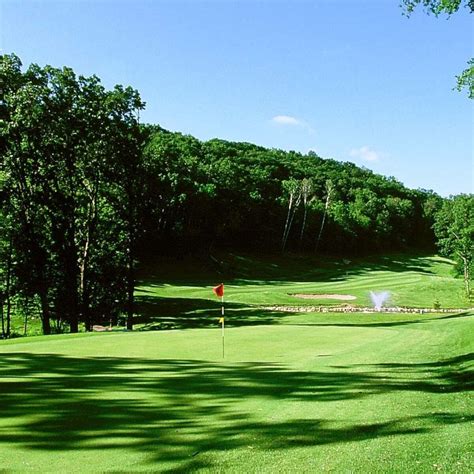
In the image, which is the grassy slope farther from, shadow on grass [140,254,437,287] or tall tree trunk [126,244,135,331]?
tall tree trunk [126,244,135,331]

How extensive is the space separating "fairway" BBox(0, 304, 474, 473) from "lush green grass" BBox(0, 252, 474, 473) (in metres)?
0.03

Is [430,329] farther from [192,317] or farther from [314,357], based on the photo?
[192,317]

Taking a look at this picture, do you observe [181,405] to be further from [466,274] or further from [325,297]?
[466,274]

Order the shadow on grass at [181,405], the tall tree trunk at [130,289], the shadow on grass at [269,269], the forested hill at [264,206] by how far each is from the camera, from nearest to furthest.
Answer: the shadow on grass at [181,405] → the tall tree trunk at [130,289] → the shadow on grass at [269,269] → the forested hill at [264,206]

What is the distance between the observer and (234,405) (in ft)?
28.0

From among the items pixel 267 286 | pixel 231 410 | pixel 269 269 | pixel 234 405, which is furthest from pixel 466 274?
pixel 231 410

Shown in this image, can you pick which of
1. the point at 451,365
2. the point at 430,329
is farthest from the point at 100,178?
the point at 451,365

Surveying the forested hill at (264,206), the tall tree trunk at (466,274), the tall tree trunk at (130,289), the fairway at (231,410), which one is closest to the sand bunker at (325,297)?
the tall tree trunk at (466,274)

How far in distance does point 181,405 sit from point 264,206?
8488 cm

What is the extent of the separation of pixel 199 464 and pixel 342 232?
9209 cm

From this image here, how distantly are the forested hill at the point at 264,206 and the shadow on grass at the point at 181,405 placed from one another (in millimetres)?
34938

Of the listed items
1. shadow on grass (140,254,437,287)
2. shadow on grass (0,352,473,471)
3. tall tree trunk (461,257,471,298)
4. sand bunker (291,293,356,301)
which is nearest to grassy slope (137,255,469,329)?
shadow on grass (140,254,437,287)

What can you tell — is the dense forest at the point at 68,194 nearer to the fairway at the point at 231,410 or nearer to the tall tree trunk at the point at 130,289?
the tall tree trunk at the point at 130,289

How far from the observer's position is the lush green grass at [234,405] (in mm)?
6023
